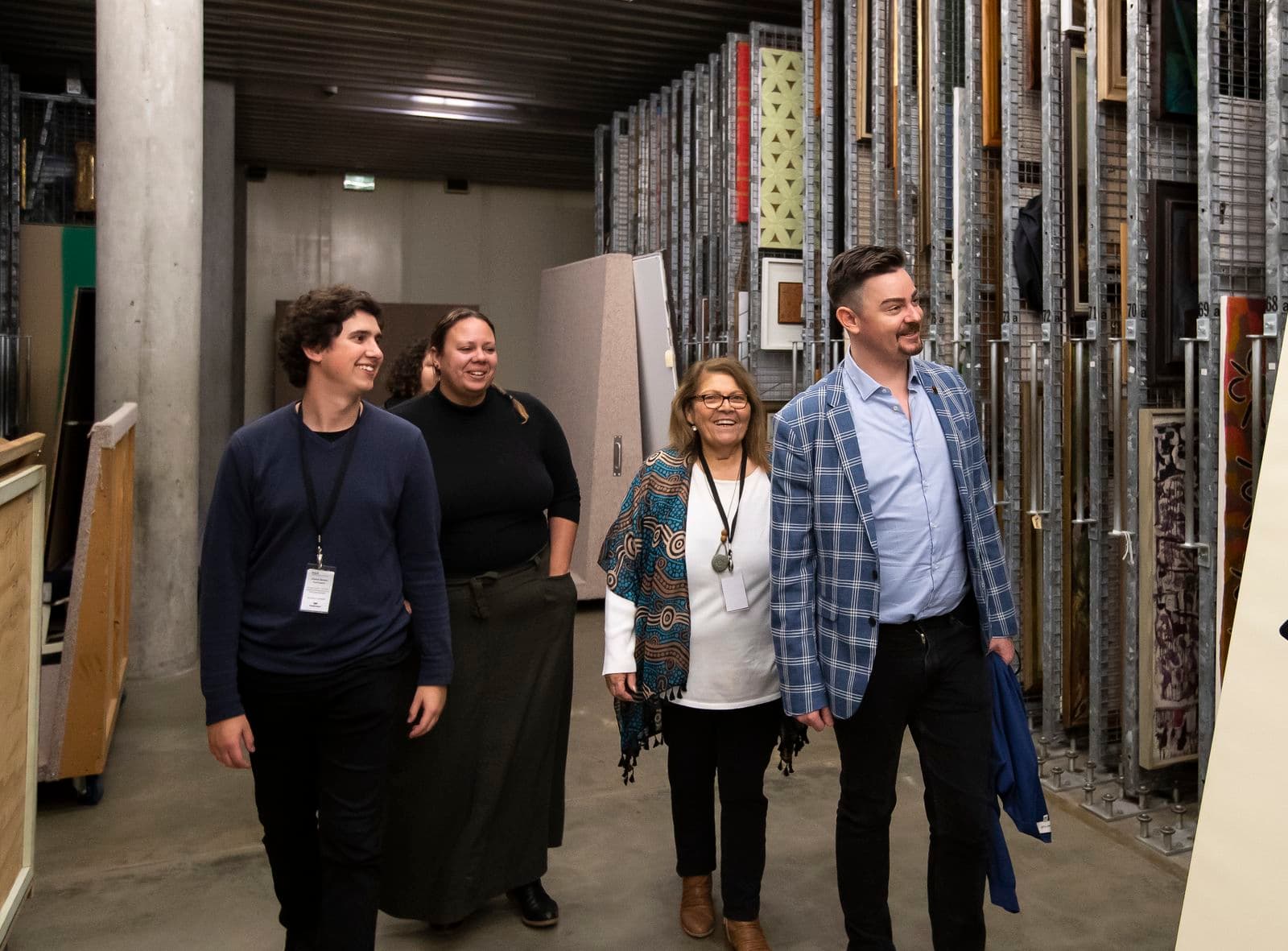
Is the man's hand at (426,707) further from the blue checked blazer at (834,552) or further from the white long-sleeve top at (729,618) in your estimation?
the blue checked blazer at (834,552)

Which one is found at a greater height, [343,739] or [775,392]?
[775,392]

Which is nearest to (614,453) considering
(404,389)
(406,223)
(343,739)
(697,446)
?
(404,389)

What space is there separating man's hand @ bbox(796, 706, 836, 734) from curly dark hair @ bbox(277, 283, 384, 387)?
1.21m

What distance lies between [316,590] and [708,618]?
0.90 metres

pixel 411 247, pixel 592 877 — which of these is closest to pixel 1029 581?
pixel 592 877

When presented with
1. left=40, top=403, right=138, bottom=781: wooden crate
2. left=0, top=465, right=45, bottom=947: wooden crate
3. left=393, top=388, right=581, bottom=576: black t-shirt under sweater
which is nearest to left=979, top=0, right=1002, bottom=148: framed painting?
left=393, top=388, right=581, bottom=576: black t-shirt under sweater

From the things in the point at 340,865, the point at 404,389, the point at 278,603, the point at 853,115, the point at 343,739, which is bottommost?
the point at 340,865

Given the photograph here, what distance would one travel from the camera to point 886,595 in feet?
7.52

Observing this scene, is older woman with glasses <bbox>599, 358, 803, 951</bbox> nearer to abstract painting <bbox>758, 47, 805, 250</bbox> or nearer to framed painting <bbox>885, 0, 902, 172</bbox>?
framed painting <bbox>885, 0, 902, 172</bbox>

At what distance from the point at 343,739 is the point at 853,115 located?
13.3 ft

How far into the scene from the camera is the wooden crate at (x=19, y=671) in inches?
Result: 93.3

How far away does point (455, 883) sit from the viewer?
2742 millimetres

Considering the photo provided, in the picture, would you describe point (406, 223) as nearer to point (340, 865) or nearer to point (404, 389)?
point (404, 389)

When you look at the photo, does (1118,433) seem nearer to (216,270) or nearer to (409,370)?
(409,370)
